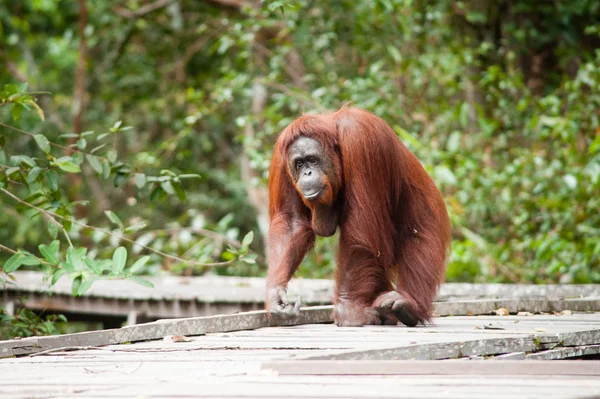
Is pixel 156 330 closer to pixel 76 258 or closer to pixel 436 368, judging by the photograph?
pixel 76 258

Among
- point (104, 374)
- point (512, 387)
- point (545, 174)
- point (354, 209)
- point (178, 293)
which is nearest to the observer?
point (512, 387)

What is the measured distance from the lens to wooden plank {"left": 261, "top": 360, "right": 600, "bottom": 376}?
2363mm

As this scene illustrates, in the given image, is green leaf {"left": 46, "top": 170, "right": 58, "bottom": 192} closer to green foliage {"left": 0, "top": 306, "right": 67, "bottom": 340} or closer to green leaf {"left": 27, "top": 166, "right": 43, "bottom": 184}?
green leaf {"left": 27, "top": 166, "right": 43, "bottom": 184}

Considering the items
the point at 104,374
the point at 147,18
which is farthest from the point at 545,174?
the point at 147,18

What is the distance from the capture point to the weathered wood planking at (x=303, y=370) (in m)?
2.15

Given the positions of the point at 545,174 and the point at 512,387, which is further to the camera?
the point at 545,174

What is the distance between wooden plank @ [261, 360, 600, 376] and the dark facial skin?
5.94 ft

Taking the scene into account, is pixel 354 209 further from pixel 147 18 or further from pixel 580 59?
pixel 147 18

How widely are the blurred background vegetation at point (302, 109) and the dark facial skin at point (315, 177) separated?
55cm

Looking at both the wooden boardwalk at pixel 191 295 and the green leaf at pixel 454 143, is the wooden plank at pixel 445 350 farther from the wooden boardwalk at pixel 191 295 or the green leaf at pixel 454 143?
the green leaf at pixel 454 143

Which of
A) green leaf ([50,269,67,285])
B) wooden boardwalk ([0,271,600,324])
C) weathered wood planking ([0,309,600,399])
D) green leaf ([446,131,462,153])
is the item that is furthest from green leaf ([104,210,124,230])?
green leaf ([446,131,462,153])

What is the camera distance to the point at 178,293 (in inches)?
263

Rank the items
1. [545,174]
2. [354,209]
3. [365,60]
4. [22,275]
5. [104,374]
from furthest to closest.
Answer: [365,60]
[22,275]
[545,174]
[354,209]
[104,374]

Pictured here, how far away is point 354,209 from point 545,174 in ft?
13.6
